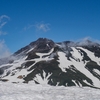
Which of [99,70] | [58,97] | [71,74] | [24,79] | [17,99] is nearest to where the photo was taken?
[17,99]

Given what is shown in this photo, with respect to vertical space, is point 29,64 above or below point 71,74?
above

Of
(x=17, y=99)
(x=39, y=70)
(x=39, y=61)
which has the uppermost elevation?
(x=39, y=61)

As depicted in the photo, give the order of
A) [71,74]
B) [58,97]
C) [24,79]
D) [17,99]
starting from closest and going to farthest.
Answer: [17,99], [58,97], [24,79], [71,74]

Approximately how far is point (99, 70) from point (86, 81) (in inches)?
1224

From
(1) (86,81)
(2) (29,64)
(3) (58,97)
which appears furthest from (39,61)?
(3) (58,97)

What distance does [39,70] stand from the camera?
172 meters

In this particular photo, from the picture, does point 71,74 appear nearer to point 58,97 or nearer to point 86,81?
point 86,81

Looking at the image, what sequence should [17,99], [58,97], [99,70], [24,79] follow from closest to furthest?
[17,99], [58,97], [24,79], [99,70]

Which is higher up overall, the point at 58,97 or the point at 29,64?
the point at 29,64

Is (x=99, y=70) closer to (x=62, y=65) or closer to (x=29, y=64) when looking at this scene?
(x=62, y=65)

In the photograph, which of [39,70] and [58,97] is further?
[39,70]

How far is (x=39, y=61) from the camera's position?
193375 millimetres

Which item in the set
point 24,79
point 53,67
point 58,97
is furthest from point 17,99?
point 53,67

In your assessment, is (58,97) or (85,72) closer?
(58,97)
